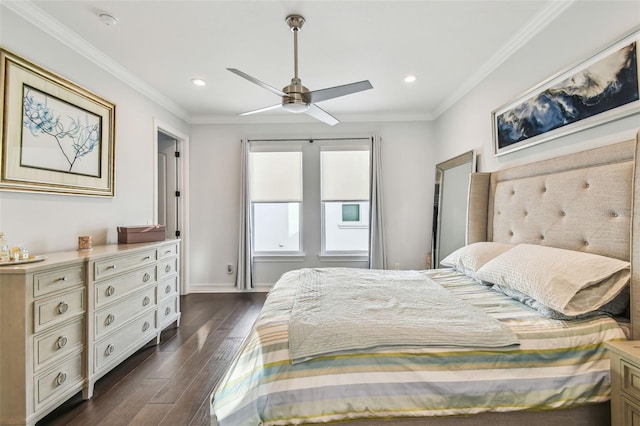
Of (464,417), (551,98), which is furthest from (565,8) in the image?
(464,417)

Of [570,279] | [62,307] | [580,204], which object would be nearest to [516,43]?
[580,204]

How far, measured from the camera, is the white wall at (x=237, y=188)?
4254 mm

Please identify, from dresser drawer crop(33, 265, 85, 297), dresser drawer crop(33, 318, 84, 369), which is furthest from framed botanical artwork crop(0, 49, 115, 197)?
dresser drawer crop(33, 318, 84, 369)

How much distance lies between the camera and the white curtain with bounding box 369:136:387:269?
13.5ft

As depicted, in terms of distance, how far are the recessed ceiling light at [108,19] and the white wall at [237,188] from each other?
2.20 metres

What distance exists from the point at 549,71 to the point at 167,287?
12.5ft

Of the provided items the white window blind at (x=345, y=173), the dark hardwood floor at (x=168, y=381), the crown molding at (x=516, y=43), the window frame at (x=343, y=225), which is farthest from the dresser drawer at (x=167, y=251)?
the crown molding at (x=516, y=43)

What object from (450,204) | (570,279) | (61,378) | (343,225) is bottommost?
(61,378)

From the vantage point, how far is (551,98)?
6.48 feet

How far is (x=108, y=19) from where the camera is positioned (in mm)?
2055

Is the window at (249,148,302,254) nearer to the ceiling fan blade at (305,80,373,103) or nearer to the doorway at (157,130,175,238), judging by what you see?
the doorway at (157,130,175,238)

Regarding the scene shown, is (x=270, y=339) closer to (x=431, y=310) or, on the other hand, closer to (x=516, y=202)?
(x=431, y=310)

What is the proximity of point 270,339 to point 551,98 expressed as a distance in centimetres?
240

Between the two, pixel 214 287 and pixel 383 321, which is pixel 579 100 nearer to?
pixel 383 321
